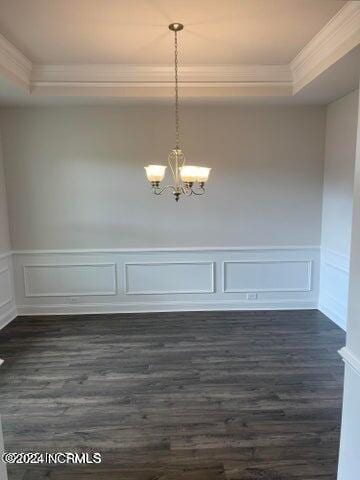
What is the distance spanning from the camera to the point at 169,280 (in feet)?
15.2

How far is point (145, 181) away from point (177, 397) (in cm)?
277

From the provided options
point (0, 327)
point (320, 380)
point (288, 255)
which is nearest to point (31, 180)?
point (0, 327)

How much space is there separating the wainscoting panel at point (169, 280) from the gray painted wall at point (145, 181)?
0.17 meters

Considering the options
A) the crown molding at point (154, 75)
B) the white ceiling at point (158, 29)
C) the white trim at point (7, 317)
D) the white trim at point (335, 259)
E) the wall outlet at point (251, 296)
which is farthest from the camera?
the wall outlet at point (251, 296)

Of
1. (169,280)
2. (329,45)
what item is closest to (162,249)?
(169,280)

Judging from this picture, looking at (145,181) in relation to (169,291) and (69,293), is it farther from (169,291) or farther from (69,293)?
(69,293)

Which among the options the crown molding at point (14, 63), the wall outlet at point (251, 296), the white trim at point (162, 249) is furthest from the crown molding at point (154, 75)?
the wall outlet at point (251, 296)

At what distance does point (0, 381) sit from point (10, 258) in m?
1.94

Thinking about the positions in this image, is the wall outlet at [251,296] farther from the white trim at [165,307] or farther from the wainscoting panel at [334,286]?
the wainscoting panel at [334,286]

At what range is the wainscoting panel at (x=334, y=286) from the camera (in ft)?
13.2

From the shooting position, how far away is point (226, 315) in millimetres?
4496

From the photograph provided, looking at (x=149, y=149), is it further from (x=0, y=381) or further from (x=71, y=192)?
(x=0, y=381)

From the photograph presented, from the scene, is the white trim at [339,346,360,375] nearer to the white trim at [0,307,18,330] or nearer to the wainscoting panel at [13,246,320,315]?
the wainscoting panel at [13,246,320,315]

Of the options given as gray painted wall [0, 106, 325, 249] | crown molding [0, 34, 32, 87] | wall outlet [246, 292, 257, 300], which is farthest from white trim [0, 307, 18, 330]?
wall outlet [246, 292, 257, 300]
